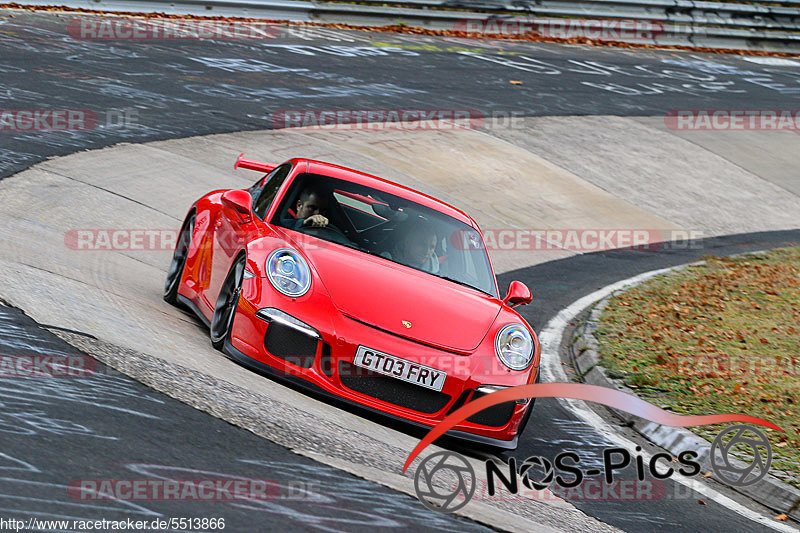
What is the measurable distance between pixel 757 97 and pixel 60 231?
18.9m

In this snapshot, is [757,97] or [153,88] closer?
[153,88]

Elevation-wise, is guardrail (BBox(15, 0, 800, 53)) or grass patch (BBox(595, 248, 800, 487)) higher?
guardrail (BBox(15, 0, 800, 53))

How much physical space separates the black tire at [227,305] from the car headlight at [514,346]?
161 cm

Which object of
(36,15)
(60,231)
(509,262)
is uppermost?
(36,15)

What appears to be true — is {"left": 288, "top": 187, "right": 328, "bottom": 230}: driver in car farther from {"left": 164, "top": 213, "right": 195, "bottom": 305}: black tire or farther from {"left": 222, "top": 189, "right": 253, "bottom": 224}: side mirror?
{"left": 164, "top": 213, "right": 195, "bottom": 305}: black tire

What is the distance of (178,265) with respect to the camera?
7.88 m

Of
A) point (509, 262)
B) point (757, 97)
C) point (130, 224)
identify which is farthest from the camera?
point (757, 97)

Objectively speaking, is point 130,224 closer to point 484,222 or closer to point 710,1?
point 484,222

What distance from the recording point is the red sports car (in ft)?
18.9

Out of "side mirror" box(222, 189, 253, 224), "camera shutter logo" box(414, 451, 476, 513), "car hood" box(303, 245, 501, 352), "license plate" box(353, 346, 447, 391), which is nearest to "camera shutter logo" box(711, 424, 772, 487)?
"car hood" box(303, 245, 501, 352)

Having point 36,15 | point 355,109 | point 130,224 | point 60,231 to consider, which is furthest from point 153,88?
point 60,231

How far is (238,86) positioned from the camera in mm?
16844

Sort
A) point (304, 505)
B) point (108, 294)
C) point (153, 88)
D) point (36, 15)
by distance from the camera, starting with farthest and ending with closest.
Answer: point (36, 15)
point (153, 88)
point (108, 294)
point (304, 505)

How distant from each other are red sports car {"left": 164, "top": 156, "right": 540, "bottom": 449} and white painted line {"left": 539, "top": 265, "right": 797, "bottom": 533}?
117cm
